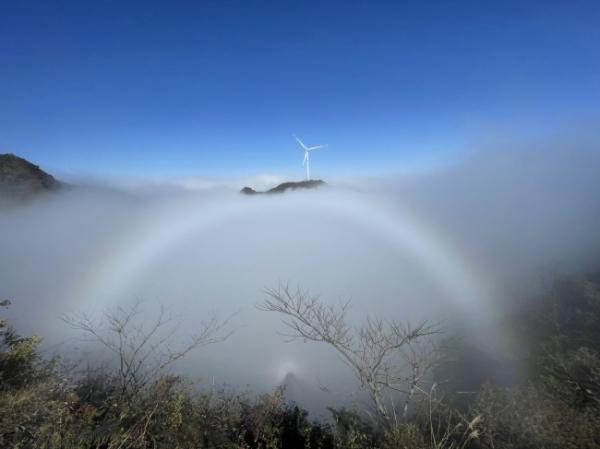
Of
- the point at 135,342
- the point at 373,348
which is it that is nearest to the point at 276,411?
the point at 373,348

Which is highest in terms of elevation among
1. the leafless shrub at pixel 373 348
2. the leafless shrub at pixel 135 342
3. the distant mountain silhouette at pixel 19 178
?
the distant mountain silhouette at pixel 19 178

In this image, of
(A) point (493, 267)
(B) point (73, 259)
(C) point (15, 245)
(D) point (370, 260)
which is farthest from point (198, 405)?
(C) point (15, 245)

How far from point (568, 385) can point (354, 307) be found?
250 feet

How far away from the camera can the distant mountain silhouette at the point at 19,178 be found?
148 meters

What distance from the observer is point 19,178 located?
15938 cm

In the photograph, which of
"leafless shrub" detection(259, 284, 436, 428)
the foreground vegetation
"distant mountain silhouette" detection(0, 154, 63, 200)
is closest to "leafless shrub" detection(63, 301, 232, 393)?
the foreground vegetation

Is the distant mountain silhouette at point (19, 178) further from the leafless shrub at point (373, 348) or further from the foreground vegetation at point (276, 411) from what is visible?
the leafless shrub at point (373, 348)

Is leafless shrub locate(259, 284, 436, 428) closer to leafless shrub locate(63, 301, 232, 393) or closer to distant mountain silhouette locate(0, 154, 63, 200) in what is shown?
leafless shrub locate(63, 301, 232, 393)

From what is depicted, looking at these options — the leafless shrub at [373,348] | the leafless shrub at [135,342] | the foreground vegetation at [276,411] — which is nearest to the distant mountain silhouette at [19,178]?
the leafless shrub at [135,342]

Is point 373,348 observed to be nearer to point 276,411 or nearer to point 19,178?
point 276,411

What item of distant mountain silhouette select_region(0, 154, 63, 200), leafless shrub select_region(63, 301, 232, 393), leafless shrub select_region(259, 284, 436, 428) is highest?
distant mountain silhouette select_region(0, 154, 63, 200)

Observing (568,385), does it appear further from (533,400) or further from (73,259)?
(73,259)

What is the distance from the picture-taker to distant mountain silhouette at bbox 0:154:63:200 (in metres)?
148

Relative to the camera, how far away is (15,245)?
6280 inches
